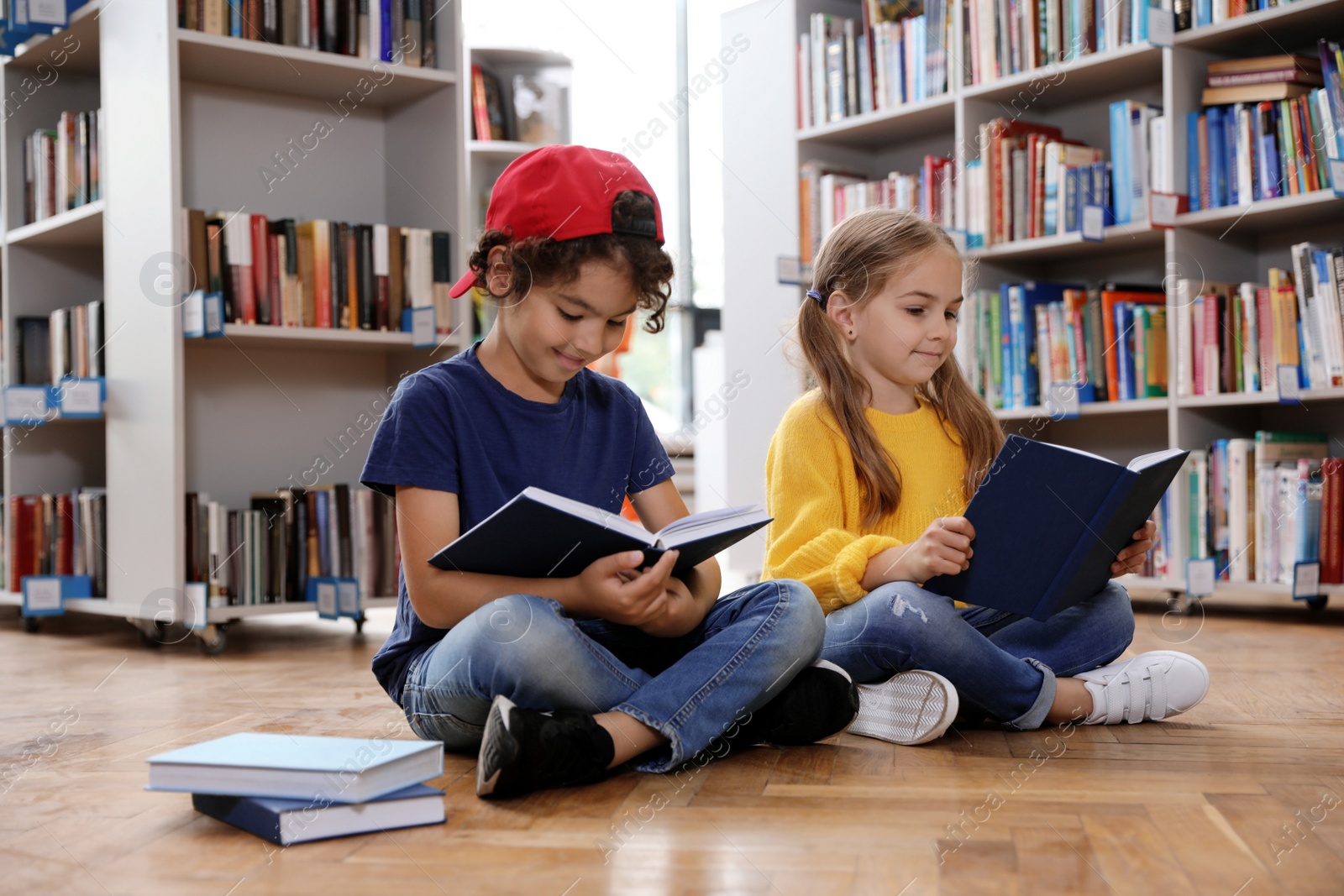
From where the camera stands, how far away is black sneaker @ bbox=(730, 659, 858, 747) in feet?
4.42

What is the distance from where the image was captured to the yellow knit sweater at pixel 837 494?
1.47m

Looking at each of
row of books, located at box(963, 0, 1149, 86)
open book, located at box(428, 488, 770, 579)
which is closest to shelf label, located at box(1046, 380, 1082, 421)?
row of books, located at box(963, 0, 1149, 86)

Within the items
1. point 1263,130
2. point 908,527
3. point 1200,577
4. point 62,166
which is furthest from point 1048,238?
point 62,166

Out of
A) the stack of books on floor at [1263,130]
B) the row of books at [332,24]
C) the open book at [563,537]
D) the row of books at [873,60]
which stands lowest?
the open book at [563,537]

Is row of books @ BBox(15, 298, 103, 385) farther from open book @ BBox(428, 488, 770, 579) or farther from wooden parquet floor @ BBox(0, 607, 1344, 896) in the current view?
open book @ BBox(428, 488, 770, 579)

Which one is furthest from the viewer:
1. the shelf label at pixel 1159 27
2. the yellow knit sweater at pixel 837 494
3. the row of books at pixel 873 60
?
the row of books at pixel 873 60

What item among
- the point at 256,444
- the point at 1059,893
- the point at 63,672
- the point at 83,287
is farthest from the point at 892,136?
the point at 1059,893

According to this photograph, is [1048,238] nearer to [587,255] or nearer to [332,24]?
[332,24]

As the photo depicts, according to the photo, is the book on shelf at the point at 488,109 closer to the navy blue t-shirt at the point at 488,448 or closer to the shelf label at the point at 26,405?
the shelf label at the point at 26,405

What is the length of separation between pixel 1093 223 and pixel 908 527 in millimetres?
1500

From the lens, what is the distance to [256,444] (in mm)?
2682

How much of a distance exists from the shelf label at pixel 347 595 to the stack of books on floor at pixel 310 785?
1.36 m

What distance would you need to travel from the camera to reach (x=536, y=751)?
111 cm

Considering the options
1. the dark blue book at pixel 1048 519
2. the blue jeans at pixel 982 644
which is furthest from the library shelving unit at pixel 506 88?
the dark blue book at pixel 1048 519
